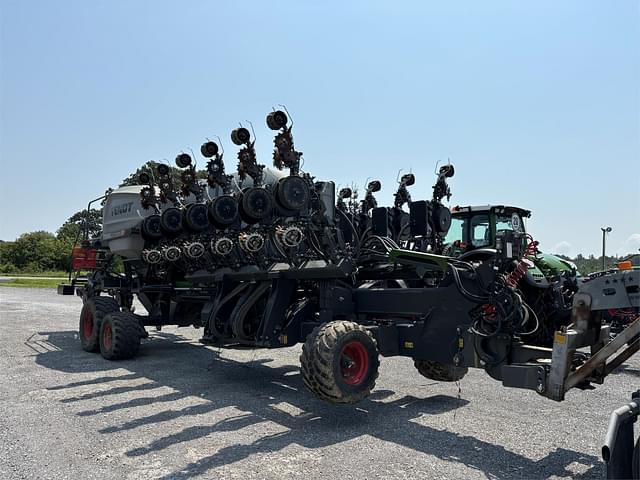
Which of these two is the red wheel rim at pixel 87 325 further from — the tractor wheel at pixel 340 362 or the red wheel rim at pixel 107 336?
the tractor wheel at pixel 340 362

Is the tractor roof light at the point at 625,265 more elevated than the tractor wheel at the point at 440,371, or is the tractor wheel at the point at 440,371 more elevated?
the tractor roof light at the point at 625,265

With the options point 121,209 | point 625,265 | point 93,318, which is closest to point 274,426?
point 625,265

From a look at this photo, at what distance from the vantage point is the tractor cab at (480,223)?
10797 mm

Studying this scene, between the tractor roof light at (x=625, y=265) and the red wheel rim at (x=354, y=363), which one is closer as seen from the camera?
the tractor roof light at (x=625, y=265)

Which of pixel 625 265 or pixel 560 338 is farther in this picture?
pixel 560 338

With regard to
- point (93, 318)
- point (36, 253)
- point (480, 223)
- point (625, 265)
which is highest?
point (36, 253)

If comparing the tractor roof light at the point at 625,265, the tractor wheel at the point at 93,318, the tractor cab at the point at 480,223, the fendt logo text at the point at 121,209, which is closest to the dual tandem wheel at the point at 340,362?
the tractor roof light at the point at 625,265

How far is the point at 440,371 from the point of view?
7613mm

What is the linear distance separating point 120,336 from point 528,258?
7.08 m

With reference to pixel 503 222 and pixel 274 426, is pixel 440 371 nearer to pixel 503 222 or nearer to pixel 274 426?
pixel 274 426

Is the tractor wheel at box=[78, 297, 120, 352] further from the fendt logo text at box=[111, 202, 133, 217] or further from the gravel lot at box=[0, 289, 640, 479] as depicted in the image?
the fendt logo text at box=[111, 202, 133, 217]

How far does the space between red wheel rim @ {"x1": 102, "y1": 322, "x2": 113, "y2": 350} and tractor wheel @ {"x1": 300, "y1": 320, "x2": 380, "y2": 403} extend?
5.59 m

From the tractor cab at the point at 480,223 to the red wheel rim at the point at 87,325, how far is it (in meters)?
7.26

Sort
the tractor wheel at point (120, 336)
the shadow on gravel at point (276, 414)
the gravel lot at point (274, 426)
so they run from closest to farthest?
the gravel lot at point (274, 426), the shadow on gravel at point (276, 414), the tractor wheel at point (120, 336)
